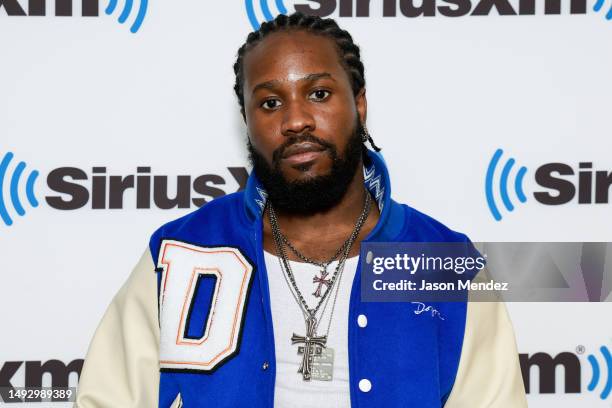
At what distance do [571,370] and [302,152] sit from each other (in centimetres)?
115

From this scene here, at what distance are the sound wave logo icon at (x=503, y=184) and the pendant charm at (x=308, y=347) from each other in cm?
81

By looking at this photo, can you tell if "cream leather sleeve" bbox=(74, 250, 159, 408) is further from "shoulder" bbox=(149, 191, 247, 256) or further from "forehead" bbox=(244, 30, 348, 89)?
"forehead" bbox=(244, 30, 348, 89)

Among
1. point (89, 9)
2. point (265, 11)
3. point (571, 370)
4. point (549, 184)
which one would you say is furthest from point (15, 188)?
point (571, 370)

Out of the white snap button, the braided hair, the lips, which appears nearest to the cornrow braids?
the braided hair

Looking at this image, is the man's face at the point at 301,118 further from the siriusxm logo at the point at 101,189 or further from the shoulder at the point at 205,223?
the siriusxm logo at the point at 101,189

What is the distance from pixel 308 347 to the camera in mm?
1731

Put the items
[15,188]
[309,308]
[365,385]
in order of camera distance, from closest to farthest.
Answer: [365,385]
[309,308]
[15,188]

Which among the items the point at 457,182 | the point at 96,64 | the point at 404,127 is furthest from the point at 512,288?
the point at 96,64

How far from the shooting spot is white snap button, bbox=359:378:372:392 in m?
1.68

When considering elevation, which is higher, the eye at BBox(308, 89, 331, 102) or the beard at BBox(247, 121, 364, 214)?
the eye at BBox(308, 89, 331, 102)

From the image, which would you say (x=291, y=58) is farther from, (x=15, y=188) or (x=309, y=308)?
(x=15, y=188)

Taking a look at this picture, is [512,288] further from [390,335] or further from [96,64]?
[96,64]

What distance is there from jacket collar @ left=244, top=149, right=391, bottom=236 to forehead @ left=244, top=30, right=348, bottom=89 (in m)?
0.23

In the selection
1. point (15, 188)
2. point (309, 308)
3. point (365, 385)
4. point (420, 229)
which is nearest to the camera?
point (365, 385)
